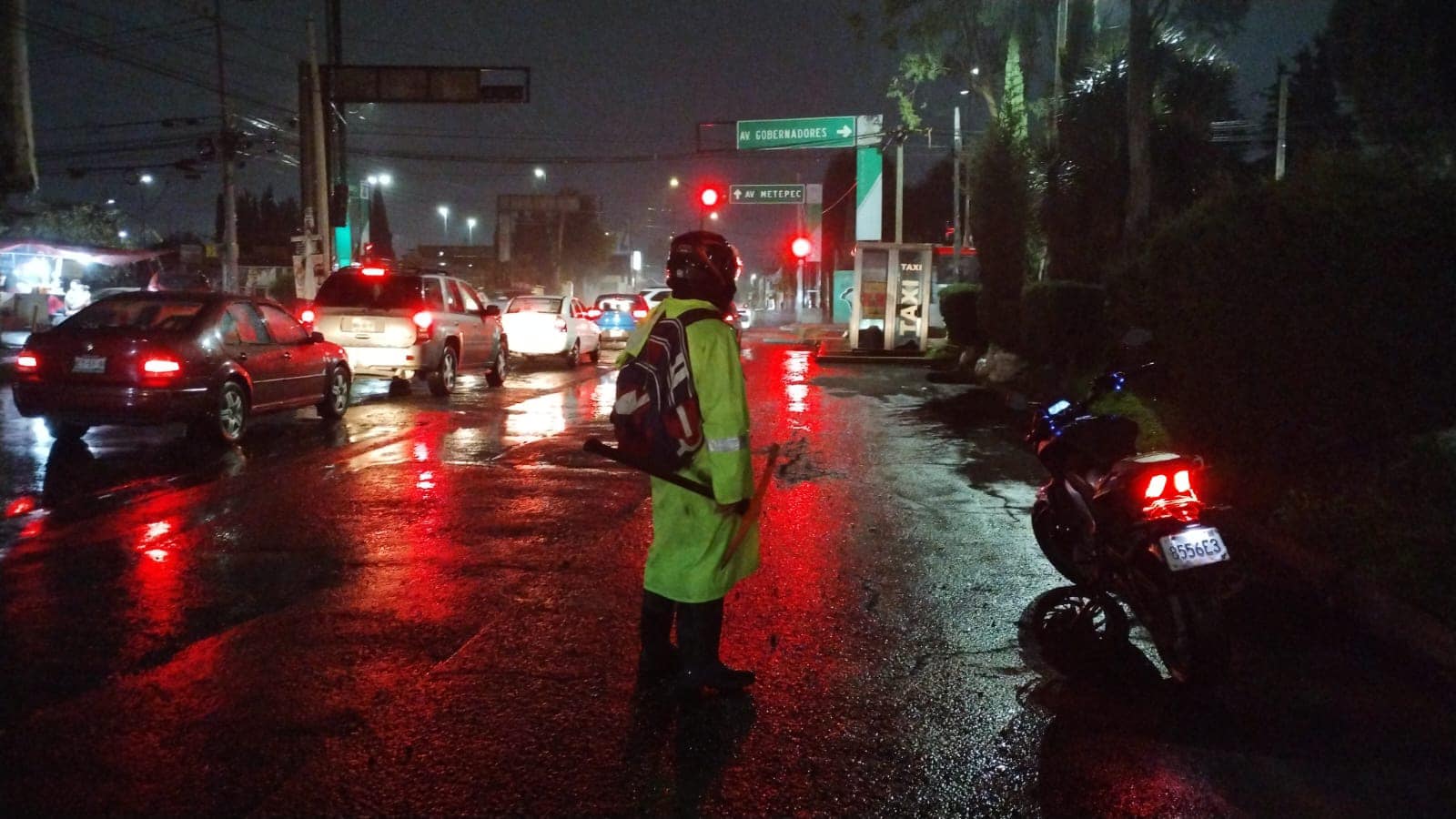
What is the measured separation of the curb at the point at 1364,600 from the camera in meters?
5.51

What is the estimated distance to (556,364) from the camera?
2580 centimetres

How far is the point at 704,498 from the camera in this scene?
176 inches

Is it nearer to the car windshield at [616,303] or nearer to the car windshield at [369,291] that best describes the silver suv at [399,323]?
the car windshield at [369,291]

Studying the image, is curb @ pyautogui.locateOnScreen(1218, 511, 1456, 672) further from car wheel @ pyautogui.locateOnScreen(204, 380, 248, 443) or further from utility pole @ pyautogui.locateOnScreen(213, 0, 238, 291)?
utility pole @ pyautogui.locateOnScreen(213, 0, 238, 291)

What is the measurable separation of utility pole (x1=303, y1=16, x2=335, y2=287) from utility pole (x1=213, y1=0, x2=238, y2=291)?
717 centimetres

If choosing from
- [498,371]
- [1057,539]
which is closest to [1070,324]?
[498,371]

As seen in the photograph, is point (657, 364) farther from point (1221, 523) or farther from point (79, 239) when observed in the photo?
point (79, 239)

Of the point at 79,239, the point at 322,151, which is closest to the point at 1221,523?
the point at 322,151

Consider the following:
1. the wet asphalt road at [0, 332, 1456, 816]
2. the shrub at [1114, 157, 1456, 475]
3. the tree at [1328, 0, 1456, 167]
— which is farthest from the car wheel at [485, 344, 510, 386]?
the tree at [1328, 0, 1456, 167]

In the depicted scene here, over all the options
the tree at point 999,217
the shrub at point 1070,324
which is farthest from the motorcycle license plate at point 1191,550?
the tree at point 999,217

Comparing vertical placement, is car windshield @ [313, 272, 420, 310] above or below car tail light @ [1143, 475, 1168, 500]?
above

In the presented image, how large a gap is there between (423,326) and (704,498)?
41.8 ft

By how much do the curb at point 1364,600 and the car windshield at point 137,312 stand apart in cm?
953

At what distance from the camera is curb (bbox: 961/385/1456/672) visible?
5508 millimetres
